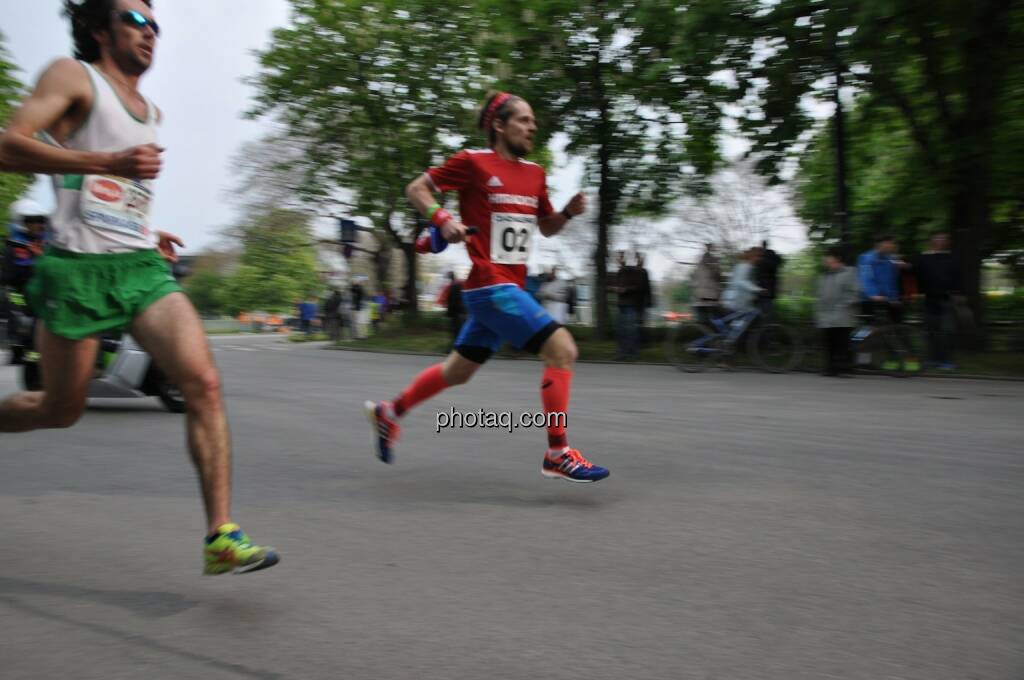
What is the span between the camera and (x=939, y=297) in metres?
13.6

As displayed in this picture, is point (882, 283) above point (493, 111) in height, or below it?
below

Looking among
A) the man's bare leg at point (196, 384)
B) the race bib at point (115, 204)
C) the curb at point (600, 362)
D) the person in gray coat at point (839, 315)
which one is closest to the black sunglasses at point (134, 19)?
the race bib at point (115, 204)

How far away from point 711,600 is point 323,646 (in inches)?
48.2

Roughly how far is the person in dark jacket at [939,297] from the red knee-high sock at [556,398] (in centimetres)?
989

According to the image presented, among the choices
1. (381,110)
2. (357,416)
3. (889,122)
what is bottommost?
(357,416)

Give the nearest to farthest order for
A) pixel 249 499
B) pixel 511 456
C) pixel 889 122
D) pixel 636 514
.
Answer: pixel 636 514 < pixel 249 499 < pixel 511 456 < pixel 889 122

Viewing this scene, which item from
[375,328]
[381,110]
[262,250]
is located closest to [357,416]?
[381,110]

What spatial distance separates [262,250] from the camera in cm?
4344

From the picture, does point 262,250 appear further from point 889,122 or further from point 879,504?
point 879,504

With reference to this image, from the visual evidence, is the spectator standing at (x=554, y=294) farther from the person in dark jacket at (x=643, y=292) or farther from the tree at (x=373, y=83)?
the tree at (x=373, y=83)

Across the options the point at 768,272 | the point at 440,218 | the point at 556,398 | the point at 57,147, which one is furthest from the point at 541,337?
the point at 768,272

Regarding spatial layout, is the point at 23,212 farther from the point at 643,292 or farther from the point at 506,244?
the point at 643,292

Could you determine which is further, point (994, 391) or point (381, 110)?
point (381, 110)

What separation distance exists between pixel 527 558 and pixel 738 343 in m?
10.9
